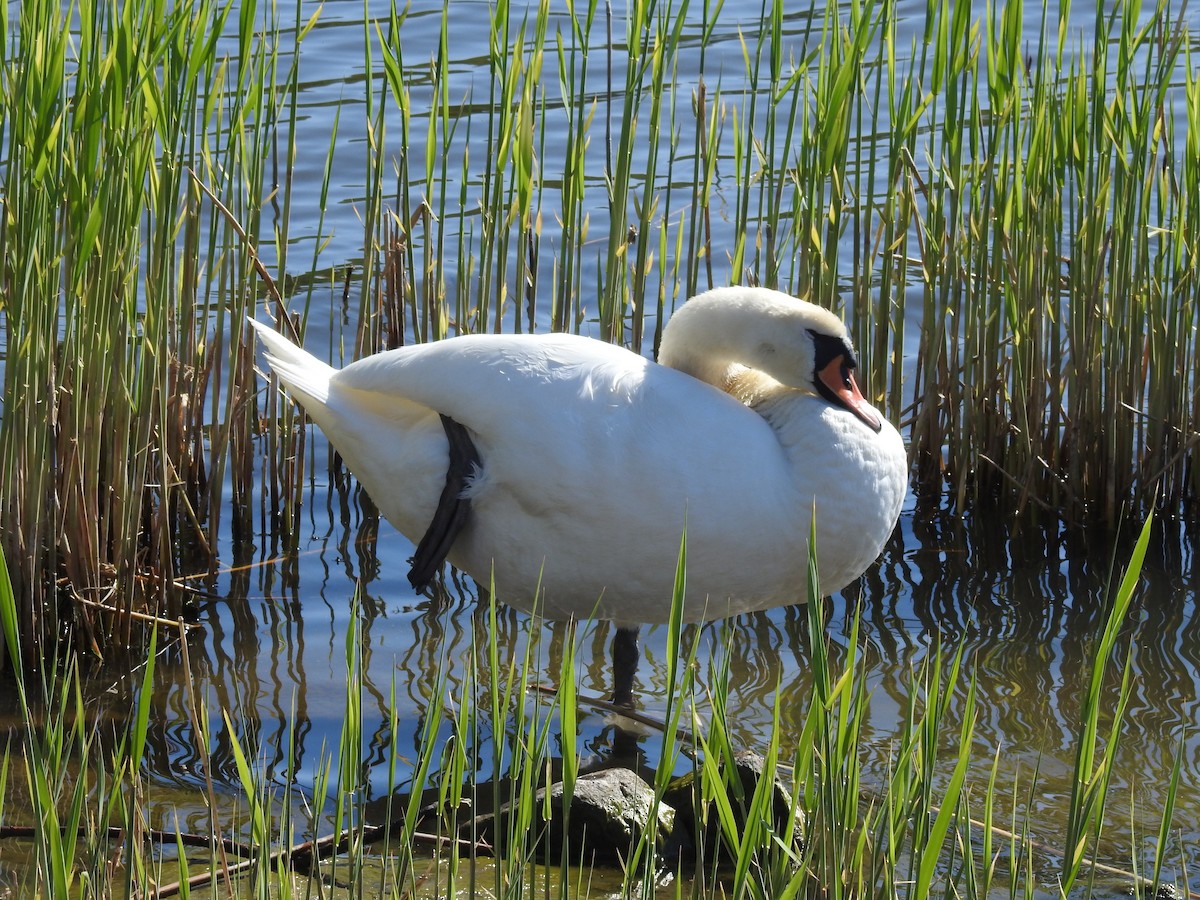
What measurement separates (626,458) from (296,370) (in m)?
0.87

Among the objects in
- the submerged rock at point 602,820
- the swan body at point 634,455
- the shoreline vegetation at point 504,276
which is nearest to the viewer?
the submerged rock at point 602,820

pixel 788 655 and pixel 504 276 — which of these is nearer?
pixel 788 655

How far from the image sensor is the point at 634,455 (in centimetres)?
321

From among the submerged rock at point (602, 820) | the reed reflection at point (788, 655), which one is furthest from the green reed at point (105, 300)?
the submerged rock at point (602, 820)

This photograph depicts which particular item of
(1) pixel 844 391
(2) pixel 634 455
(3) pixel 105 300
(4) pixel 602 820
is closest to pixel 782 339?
(1) pixel 844 391

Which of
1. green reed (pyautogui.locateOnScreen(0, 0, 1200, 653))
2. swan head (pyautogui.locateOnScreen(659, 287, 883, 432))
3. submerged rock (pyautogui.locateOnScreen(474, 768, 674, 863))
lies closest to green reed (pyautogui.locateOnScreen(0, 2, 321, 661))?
green reed (pyautogui.locateOnScreen(0, 0, 1200, 653))

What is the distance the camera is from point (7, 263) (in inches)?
136

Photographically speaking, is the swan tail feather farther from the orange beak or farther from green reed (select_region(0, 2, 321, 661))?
the orange beak

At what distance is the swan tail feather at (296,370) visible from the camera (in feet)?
11.7

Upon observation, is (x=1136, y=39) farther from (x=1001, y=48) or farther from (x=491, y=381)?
(x=491, y=381)

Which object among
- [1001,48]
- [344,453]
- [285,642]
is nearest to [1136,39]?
[1001,48]

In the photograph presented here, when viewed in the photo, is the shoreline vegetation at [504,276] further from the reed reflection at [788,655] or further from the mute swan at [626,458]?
the mute swan at [626,458]

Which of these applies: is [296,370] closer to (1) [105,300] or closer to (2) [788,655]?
(1) [105,300]

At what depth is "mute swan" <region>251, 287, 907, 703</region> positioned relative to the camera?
3.24 m
